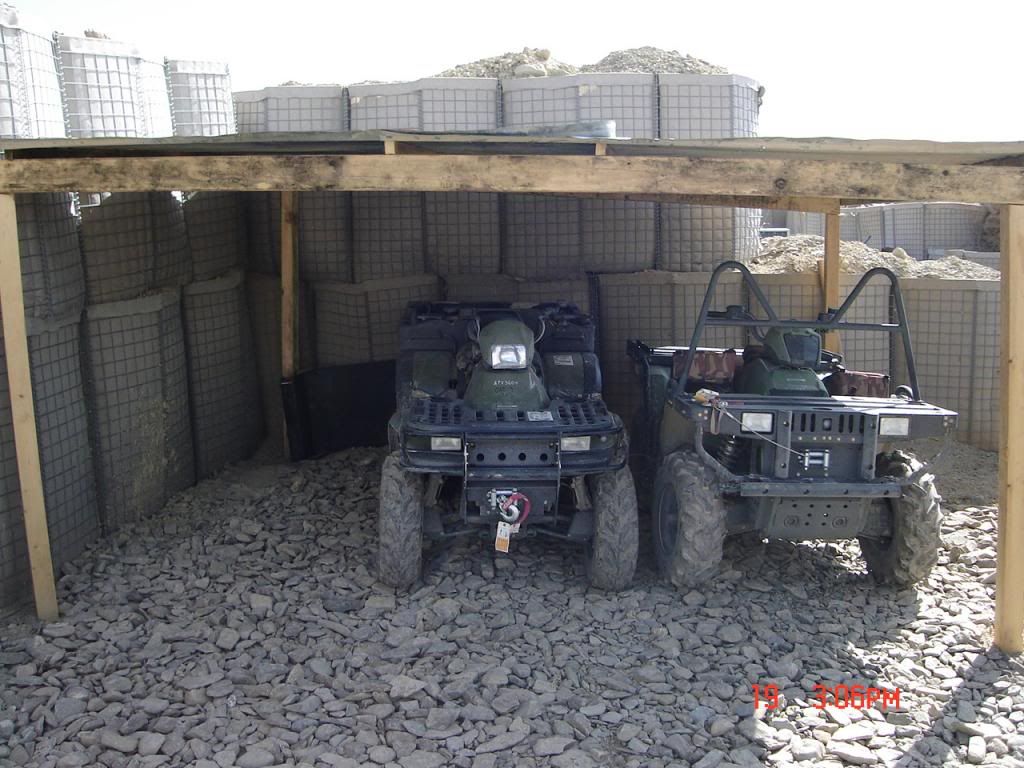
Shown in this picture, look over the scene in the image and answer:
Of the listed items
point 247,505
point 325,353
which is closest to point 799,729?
point 247,505

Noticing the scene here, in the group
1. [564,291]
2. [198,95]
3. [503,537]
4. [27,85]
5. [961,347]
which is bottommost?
[503,537]

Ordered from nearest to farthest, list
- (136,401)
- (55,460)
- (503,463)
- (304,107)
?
1. (503,463)
2. (55,460)
3. (136,401)
4. (304,107)

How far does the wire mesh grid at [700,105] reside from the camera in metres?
9.65

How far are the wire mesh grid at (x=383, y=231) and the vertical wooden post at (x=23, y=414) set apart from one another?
365 cm

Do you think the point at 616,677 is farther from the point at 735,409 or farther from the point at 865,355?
the point at 865,355

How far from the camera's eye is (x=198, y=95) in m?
→ 9.38

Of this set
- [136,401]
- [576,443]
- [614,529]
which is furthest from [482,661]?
[136,401]

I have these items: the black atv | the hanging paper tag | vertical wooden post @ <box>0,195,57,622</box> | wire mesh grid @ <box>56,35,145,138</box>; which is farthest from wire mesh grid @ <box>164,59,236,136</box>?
the hanging paper tag

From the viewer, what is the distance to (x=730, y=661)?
223 inches

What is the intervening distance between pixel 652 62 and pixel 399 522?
726 cm

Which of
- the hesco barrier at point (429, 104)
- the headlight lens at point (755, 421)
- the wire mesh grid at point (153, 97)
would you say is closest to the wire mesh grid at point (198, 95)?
the wire mesh grid at point (153, 97)

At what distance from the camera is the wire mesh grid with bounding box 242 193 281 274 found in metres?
9.48

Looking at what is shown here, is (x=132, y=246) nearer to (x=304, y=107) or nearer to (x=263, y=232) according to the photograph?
(x=263, y=232)

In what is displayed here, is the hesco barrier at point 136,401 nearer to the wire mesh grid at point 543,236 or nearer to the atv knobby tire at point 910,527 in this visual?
the wire mesh grid at point 543,236
